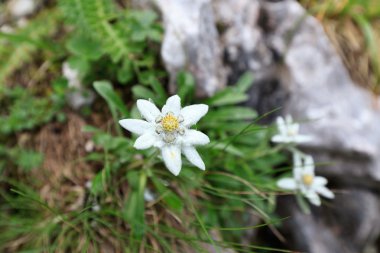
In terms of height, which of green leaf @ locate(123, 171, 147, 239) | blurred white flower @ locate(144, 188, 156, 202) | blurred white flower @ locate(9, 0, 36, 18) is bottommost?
blurred white flower @ locate(144, 188, 156, 202)

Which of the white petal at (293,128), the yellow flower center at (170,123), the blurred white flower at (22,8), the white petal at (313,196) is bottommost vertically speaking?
the white petal at (313,196)

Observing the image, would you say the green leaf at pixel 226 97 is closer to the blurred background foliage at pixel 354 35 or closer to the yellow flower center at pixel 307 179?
the yellow flower center at pixel 307 179

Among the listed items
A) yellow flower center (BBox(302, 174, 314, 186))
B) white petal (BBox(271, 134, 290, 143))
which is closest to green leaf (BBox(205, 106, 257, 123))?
white petal (BBox(271, 134, 290, 143))

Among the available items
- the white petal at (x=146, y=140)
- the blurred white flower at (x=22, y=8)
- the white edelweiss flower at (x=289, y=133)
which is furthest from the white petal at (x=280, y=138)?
the blurred white flower at (x=22, y=8)

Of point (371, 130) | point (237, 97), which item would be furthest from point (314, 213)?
point (237, 97)

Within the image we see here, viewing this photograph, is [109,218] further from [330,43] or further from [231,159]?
[330,43]

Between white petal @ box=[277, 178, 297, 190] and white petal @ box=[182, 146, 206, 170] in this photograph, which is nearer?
white petal @ box=[182, 146, 206, 170]

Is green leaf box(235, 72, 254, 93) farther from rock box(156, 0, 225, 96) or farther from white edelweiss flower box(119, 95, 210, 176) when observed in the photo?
white edelweiss flower box(119, 95, 210, 176)
